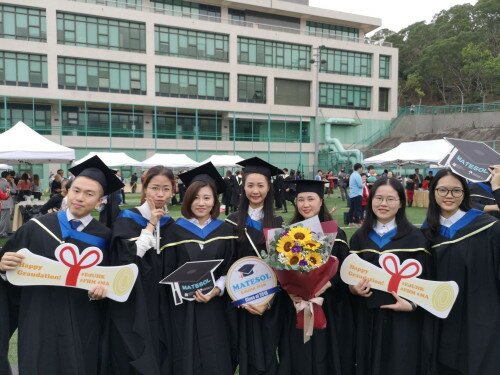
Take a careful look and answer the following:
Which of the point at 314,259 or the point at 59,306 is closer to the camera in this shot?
the point at 314,259

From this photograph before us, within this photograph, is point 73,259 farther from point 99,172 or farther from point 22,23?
point 22,23

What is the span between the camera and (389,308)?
2850 mm

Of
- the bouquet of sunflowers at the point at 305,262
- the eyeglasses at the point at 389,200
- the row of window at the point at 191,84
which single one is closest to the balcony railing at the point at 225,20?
the row of window at the point at 191,84

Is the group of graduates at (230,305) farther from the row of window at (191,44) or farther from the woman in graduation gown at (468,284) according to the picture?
the row of window at (191,44)

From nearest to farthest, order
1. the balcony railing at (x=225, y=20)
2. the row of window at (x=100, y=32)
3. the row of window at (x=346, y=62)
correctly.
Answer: the row of window at (x=100, y=32) < the balcony railing at (x=225, y=20) < the row of window at (x=346, y=62)

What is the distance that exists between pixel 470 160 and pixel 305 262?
145 centimetres

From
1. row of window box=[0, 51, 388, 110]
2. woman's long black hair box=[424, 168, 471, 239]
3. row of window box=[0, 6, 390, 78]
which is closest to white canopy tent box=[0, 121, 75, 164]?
woman's long black hair box=[424, 168, 471, 239]

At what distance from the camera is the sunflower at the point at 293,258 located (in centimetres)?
255

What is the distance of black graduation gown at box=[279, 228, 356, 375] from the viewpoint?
3029mm

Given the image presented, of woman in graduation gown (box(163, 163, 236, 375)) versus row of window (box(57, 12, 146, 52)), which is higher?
row of window (box(57, 12, 146, 52))

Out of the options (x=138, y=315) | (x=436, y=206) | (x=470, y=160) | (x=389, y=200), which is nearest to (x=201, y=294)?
(x=138, y=315)

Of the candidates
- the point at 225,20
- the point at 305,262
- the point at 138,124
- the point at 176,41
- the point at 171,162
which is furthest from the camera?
the point at 225,20

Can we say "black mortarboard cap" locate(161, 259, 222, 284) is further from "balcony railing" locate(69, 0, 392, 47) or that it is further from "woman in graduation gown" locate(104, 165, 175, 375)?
"balcony railing" locate(69, 0, 392, 47)

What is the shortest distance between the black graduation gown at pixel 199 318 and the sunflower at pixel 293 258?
2.18ft
